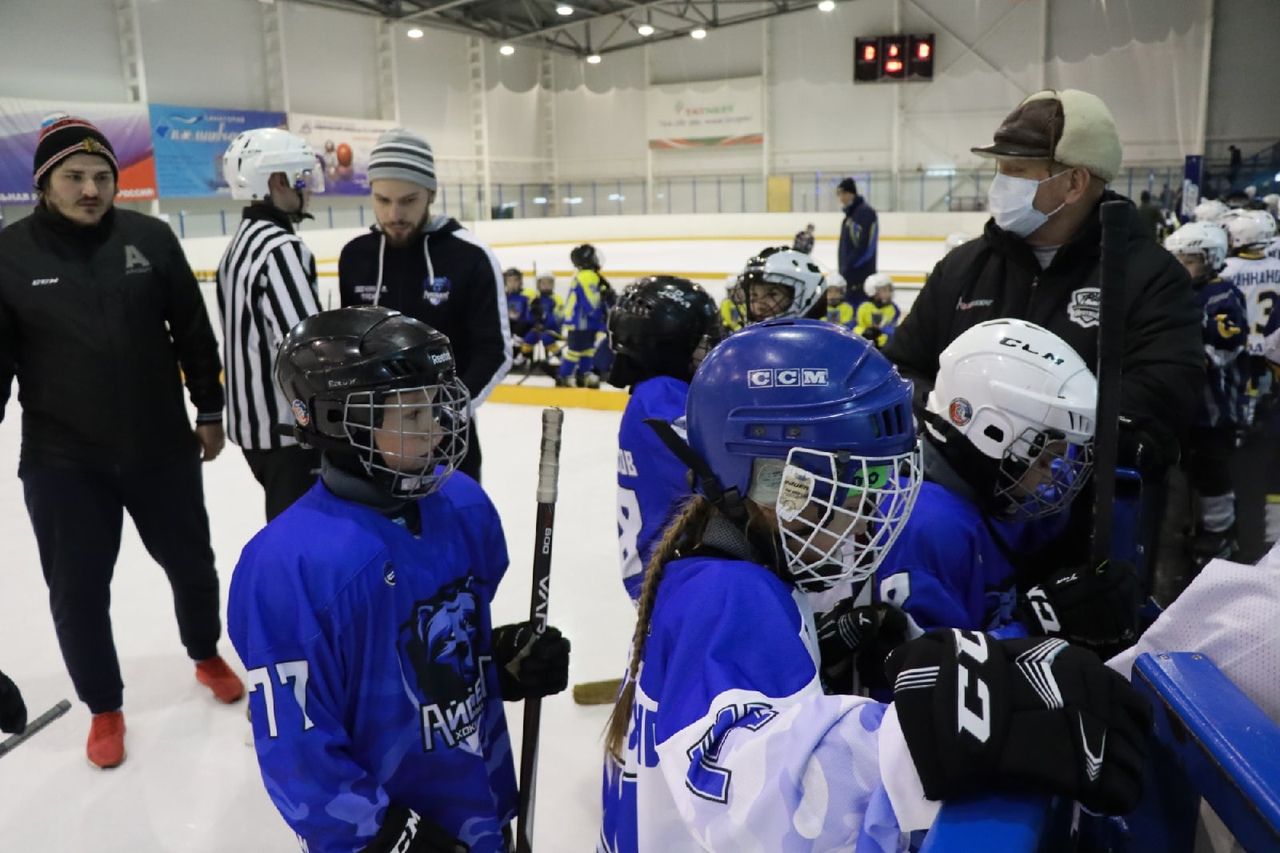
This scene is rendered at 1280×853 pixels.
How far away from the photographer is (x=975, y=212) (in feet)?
59.5

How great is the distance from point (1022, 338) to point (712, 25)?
22414 mm

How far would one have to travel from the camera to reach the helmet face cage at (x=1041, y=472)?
4.67 feet

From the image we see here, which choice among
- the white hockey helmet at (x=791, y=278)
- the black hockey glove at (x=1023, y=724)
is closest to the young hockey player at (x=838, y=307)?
the white hockey helmet at (x=791, y=278)

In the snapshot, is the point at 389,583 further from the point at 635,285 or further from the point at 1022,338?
the point at 635,285

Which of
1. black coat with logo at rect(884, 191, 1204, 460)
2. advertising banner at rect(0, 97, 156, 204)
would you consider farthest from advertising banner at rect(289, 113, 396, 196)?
black coat with logo at rect(884, 191, 1204, 460)

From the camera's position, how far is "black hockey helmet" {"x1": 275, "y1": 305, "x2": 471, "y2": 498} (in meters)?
1.39

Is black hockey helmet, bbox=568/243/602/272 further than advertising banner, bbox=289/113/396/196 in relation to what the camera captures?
No

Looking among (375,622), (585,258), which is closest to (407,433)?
(375,622)

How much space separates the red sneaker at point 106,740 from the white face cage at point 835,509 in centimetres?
219

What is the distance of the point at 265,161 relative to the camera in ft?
8.29

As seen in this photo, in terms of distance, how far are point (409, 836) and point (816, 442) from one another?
79cm

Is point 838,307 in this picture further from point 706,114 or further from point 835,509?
point 706,114

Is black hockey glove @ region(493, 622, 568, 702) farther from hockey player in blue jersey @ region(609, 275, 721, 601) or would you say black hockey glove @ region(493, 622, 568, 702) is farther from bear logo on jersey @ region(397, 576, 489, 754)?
hockey player in blue jersey @ region(609, 275, 721, 601)

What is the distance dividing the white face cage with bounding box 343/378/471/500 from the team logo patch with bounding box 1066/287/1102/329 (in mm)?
1135
